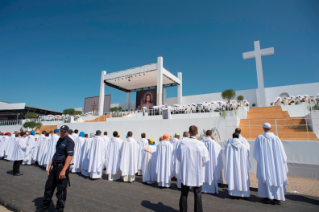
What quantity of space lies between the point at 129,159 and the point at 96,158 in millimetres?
1203

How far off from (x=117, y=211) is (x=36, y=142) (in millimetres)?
7518

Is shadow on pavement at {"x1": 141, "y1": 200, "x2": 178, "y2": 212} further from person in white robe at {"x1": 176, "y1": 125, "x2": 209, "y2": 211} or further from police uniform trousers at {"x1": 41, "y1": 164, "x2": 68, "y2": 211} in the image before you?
police uniform trousers at {"x1": 41, "y1": 164, "x2": 68, "y2": 211}

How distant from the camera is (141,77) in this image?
23656 mm

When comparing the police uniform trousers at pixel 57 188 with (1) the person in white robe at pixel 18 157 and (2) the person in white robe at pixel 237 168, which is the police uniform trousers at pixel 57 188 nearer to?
(2) the person in white robe at pixel 237 168

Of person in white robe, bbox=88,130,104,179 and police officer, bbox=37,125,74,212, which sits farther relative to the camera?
person in white robe, bbox=88,130,104,179

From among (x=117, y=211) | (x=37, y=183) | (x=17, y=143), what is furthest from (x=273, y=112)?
(x=17, y=143)

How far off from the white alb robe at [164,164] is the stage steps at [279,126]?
14.6 feet

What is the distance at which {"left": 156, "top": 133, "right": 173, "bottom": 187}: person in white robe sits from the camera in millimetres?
5170

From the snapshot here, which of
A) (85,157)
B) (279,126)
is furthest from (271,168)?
(279,126)

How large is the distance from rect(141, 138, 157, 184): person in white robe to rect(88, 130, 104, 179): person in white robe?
151 centimetres

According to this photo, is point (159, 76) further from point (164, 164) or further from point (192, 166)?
point (192, 166)

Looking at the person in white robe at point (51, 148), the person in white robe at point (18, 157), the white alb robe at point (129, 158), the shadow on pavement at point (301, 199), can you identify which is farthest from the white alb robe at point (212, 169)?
the person in white robe at point (18, 157)

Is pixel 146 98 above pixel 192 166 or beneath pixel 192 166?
above

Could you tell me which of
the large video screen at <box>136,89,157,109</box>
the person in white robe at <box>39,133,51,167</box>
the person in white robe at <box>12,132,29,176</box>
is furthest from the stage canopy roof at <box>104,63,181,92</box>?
the person in white robe at <box>12,132,29,176</box>
